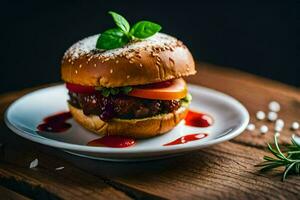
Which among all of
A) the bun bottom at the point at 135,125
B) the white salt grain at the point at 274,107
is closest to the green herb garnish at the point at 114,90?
the bun bottom at the point at 135,125

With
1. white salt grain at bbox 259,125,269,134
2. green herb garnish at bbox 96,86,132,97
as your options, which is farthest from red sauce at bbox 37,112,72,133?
white salt grain at bbox 259,125,269,134

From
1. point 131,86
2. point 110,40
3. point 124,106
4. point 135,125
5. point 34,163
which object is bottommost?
point 34,163

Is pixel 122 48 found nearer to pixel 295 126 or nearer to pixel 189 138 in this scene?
pixel 189 138

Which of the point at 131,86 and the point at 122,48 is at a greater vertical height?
the point at 122,48

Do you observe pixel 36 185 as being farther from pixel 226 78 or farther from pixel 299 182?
pixel 226 78

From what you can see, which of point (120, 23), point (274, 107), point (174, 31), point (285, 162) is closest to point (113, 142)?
point (120, 23)
